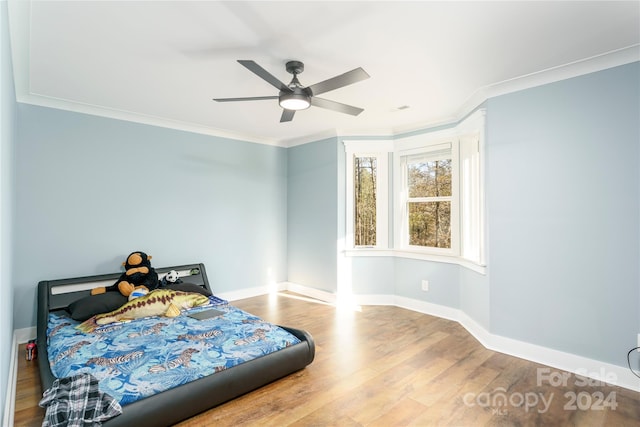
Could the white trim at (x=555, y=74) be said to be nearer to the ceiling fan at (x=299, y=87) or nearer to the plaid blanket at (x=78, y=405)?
the ceiling fan at (x=299, y=87)

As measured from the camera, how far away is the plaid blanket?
1.85 meters

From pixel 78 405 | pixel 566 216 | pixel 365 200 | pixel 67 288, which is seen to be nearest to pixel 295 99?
pixel 78 405

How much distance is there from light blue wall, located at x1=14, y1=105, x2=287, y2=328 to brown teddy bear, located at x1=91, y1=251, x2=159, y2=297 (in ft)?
0.78

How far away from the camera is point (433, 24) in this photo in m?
2.30

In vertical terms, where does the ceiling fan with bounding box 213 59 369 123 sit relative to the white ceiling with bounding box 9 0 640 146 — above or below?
below

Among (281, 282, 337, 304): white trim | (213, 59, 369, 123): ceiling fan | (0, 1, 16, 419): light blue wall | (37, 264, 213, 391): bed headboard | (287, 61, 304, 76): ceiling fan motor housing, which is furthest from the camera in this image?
(281, 282, 337, 304): white trim

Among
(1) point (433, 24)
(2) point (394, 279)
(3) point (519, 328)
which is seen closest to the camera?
(1) point (433, 24)

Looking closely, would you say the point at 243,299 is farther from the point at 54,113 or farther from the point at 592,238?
the point at 592,238

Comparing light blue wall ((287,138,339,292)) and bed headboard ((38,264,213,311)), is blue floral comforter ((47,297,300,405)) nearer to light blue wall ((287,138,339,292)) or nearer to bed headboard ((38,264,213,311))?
bed headboard ((38,264,213,311))

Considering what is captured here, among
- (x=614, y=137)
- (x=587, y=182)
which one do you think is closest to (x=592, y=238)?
(x=587, y=182)

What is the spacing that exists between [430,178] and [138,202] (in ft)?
12.7

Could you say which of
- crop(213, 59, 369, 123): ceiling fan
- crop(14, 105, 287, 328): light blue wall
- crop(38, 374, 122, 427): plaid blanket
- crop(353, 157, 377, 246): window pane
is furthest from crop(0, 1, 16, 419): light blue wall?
crop(353, 157, 377, 246): window pane

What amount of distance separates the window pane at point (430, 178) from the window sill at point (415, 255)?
0.83 meters

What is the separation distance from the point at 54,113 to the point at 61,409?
128 inches
